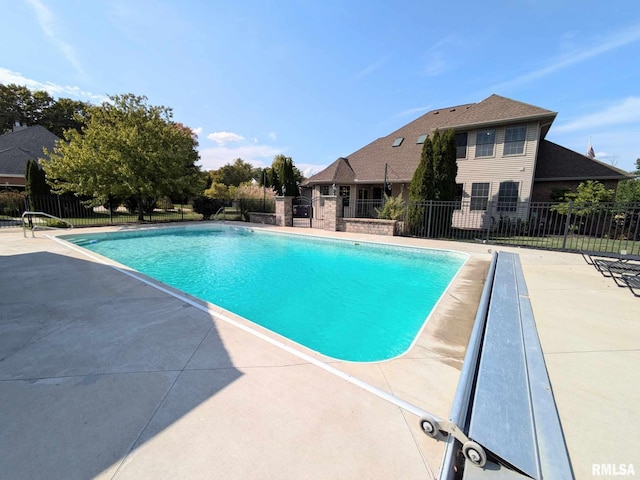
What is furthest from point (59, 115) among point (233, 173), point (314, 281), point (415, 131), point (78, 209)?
point (314, 281)

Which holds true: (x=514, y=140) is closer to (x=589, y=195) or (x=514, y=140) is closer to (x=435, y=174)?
(x=589, y=195)

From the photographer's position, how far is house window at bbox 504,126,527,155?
13.6 metres

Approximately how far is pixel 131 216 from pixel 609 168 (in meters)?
28.8

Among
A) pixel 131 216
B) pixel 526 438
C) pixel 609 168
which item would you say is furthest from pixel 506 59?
pixel 131 216

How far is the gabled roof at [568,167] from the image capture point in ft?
44.0

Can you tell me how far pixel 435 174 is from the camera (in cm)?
1230

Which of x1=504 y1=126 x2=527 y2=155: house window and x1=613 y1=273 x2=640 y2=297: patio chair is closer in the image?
x1=613 y1=273 x2=640 y2=297: patio chair

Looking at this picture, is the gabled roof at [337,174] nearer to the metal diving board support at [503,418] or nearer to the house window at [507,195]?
the house window at [507,195]

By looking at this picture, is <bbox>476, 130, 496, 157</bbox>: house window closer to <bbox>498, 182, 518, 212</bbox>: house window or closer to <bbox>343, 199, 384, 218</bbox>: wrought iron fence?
<bbox>498, 182, 518, 212</bbox>: house window

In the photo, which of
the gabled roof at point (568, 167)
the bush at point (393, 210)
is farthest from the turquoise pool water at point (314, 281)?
the gabled roof at point (568, 167)

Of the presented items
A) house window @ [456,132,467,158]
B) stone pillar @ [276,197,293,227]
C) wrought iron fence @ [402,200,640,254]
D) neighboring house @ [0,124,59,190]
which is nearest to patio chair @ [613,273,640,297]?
wrought iron fence @ [402,200,640,254]

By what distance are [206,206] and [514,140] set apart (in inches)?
772

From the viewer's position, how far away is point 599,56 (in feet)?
32.4

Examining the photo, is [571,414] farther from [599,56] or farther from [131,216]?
[131,216]
